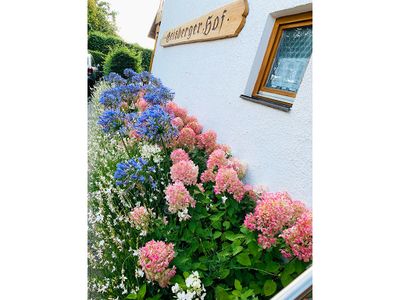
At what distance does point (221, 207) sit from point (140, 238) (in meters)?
0.37

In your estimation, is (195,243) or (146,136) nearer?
(195,243)

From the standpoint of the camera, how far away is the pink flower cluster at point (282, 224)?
101 centimetres

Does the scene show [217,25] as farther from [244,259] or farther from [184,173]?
[244,259]

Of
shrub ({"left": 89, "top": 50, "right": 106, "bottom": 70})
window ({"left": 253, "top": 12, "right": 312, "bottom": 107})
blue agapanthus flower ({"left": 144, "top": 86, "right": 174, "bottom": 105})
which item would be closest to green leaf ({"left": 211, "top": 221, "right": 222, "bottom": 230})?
window ({"left": 253, "top": 12, "right": 312, "bottom": 107})

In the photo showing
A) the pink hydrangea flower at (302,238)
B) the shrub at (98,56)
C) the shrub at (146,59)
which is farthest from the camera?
the shrub at (146,59)

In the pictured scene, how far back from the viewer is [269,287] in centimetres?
113

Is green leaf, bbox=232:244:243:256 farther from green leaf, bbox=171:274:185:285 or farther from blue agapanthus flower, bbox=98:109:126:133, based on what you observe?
blue agapanthus flower, bbox=98:109:126:133

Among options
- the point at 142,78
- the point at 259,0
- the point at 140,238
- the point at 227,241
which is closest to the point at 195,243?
the point at 227,241

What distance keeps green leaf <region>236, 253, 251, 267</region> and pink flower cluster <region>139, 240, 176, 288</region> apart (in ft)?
0.73

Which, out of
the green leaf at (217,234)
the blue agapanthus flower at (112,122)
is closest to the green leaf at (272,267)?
the green leaf at (217,234)

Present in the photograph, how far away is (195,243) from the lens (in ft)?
4.42

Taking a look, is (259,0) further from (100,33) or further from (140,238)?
(140,238)

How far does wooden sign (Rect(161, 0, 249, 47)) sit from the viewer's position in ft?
6.59

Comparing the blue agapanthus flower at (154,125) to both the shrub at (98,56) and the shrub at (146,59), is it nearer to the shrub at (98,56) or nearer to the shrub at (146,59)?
the shrub at (98,56)
